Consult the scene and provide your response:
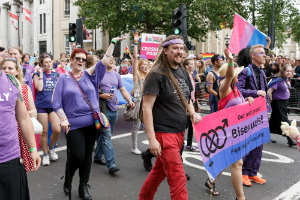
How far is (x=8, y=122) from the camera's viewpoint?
2346mm

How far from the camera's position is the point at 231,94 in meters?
3.98

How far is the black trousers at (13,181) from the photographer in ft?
7.59

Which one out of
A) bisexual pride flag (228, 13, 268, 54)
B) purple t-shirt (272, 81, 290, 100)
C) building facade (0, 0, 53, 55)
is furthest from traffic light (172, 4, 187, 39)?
building facade (0, 0, 53, 55)

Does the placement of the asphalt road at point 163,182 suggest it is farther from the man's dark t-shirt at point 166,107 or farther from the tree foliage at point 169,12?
the tree foliage at point 169,12

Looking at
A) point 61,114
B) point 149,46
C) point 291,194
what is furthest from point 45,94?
point 149,46

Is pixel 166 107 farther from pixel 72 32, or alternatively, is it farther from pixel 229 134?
pixel 72 32

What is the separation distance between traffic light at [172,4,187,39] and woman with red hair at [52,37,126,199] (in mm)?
6996

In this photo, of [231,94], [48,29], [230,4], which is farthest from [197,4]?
[231,94]

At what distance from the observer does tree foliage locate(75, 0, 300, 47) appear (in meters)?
26.8

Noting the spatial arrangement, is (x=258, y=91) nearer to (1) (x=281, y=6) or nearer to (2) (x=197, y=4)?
(2) (x=197, y=4)

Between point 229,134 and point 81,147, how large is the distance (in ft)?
6.01

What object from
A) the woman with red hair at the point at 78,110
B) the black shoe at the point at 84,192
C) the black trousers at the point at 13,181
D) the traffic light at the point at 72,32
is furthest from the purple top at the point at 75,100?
the traffic light at the point at 72,32

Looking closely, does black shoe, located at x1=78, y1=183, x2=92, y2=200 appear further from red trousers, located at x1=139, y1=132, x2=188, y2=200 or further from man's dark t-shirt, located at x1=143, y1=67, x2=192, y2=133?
man's dark t-shirt, located at x1=143, y1=67, x2=192, y2=133

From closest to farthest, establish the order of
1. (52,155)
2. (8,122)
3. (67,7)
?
(8,122) → (52,155) → (67,7)
